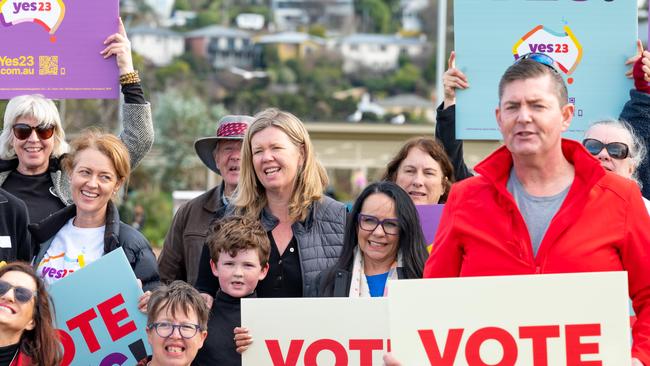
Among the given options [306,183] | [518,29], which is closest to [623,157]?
[518,29]

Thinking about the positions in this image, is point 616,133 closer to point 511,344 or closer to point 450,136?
point 450,136

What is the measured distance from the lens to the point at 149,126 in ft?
22.3

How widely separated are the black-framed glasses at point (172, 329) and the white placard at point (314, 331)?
246mm

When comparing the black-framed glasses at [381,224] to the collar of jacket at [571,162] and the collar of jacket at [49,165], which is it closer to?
the collar of jacket at [571,162]

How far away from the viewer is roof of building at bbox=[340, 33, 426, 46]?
111688 millimetres

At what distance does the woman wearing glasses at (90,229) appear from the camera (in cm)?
595

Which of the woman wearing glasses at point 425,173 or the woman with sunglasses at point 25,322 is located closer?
the woman with sunglasses at point 25,322

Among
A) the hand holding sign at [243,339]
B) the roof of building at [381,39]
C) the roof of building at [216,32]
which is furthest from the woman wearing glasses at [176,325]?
the roof of building at [381,39]

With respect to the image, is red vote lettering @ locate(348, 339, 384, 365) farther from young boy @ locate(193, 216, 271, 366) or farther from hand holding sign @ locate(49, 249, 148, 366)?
hand holding sign @ locate(49, 249, 148, 366)

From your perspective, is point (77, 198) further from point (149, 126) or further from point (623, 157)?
point (623, 157)

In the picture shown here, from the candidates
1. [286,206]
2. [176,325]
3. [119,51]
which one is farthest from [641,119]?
[119,51]

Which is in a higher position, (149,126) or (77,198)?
(149,126)

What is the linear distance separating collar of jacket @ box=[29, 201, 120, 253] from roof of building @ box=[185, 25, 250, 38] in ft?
320

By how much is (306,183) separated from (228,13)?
111894 millimetres
